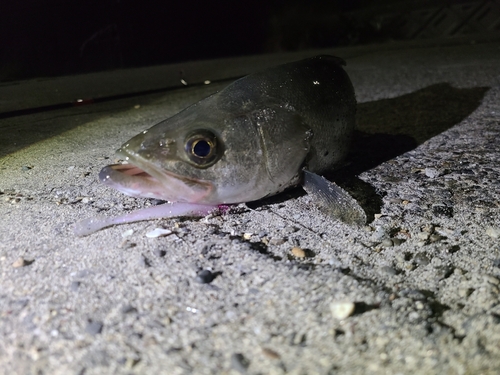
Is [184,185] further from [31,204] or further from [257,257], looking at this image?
[31,204]

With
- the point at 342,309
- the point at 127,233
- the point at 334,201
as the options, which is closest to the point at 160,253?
the point at 127,233

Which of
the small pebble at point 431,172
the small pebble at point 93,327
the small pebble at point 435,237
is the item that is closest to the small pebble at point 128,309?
the small pebble at point 93,327

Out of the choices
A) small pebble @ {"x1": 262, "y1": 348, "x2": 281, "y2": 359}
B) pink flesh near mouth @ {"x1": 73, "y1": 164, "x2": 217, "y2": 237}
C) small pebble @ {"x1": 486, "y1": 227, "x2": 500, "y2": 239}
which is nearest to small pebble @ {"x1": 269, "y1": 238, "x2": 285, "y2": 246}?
pink flesh near mouth @ {"x1": 73, "y1": 164, "x2": 217, "y2": 237}

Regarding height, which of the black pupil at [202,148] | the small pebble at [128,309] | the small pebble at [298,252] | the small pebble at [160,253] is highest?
the black pupil at [202,148]

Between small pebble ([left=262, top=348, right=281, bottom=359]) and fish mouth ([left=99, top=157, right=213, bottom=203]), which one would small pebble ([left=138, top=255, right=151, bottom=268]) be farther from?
small pebble ([left=262, top=348, right=281, bottom=359])

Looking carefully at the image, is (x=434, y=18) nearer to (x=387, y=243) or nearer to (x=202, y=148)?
(x=387, y=243)

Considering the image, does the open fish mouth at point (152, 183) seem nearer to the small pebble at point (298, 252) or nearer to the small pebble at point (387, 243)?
the small pebble at point (298, 252)
